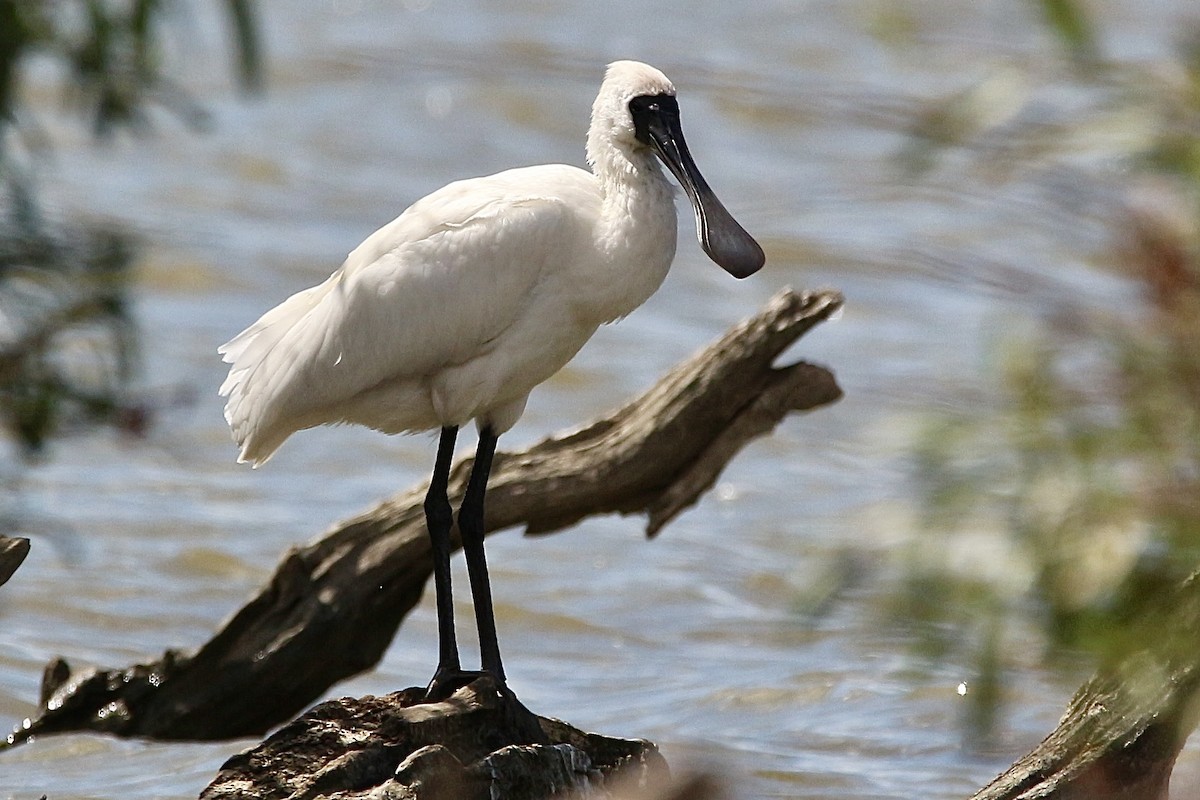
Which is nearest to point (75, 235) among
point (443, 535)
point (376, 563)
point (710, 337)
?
point (443, 535)

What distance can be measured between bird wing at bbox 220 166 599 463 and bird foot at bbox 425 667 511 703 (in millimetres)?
935

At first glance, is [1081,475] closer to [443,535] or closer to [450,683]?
[450,683]

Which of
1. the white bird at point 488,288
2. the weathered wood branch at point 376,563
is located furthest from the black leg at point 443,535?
the weathered wood branch at point 376,563

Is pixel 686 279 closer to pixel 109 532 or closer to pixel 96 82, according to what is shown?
pixel 109 532

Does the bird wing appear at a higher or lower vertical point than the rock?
higher

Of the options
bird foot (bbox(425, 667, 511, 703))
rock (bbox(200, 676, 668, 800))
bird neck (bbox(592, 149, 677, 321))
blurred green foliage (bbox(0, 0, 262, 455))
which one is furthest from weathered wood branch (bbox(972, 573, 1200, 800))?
blurred green foliage (bbox(0, 0, 262, 455))

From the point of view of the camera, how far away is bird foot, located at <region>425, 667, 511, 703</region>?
599 centimetres

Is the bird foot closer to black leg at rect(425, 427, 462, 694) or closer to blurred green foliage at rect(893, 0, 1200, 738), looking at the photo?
black leg at rect(425, 427, 462, 694)

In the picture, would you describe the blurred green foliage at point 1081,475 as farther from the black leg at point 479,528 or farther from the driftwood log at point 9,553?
the black leg at point 479,528

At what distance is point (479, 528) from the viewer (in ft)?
21.9

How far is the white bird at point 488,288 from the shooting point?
606cm

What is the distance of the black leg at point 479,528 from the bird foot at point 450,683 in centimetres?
37

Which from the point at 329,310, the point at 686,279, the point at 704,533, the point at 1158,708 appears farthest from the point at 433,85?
the point at 1158,708

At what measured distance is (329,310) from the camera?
627 centimetres
